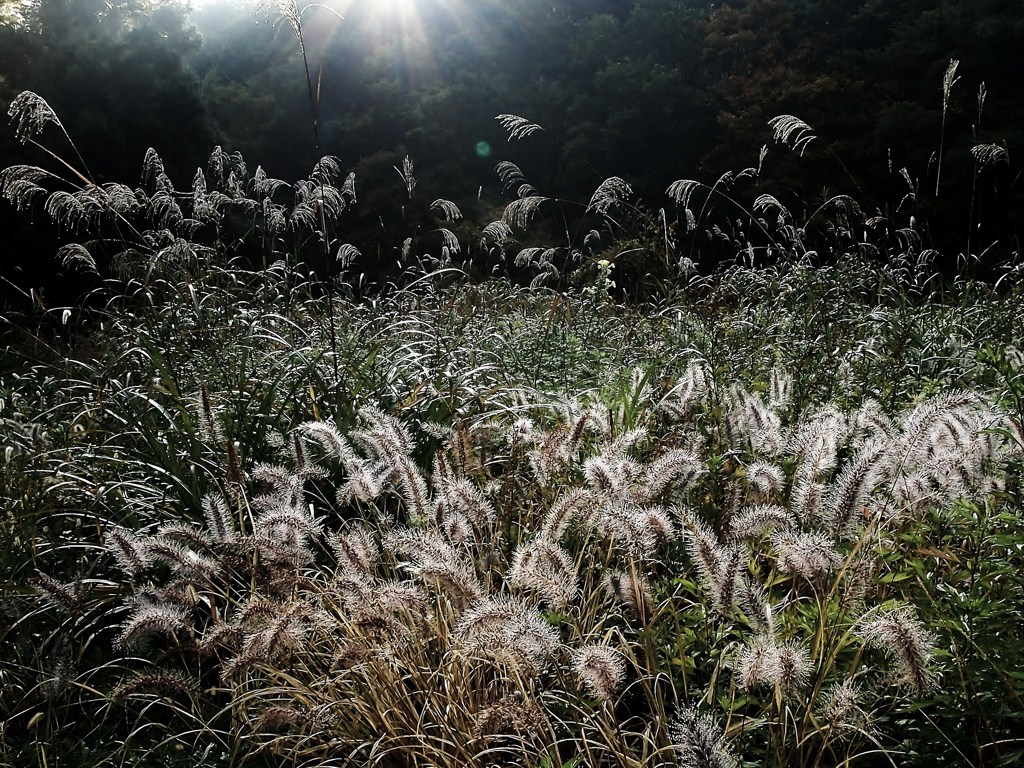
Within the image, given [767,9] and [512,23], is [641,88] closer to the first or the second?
[767,9]

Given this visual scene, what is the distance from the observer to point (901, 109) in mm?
18000

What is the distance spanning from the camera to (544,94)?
23.4 meters

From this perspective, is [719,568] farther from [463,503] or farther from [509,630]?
[463,503]

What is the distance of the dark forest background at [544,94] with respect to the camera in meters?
15.7

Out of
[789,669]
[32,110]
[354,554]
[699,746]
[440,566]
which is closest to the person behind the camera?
[699,746]

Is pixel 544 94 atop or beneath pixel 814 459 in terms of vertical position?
beneath

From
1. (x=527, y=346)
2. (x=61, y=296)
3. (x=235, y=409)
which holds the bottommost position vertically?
(x=61, y=296)

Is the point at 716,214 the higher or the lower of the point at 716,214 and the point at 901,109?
the lower

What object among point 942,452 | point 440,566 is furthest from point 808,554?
point 440,566

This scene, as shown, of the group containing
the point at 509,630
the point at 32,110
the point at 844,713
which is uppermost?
the point at 32,110

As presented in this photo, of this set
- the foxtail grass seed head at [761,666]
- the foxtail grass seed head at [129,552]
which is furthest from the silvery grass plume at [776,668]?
the foxtail grass seed head at [129,552]

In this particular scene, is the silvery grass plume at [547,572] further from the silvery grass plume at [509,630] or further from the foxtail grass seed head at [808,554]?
the foxtail grass seed head at [808,554]

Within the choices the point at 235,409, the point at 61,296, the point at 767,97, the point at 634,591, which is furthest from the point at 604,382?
the point at 767,97

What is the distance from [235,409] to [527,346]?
2.17m
